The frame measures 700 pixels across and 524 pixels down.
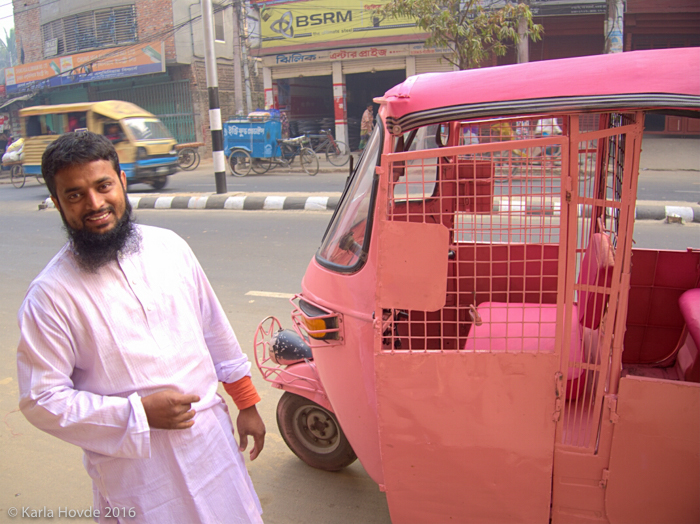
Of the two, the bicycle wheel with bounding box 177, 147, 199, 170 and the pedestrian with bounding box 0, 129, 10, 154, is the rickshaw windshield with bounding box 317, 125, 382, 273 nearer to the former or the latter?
the bicycle wheel with bounding box 177, 147, 199, 170

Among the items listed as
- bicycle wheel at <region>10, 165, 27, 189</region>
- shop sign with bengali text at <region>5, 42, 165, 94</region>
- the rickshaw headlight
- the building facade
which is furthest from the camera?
the building facade

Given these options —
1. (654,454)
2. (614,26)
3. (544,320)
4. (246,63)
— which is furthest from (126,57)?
(654,454)

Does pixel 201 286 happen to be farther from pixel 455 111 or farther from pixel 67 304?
pixel 455 111

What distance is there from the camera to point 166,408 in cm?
148

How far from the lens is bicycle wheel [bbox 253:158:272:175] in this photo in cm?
1593

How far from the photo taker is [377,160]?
206 cm

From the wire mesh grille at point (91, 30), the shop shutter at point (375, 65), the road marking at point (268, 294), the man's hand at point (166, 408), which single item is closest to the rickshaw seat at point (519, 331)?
the man's hand at point (166, 408)

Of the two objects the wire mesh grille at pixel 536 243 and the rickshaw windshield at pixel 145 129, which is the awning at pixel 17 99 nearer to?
the rickshaw windshield at pixel 145 129

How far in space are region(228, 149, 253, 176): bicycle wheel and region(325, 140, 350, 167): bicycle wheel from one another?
96.8 inches

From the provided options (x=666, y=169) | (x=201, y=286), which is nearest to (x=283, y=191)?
(x=666, y=169)

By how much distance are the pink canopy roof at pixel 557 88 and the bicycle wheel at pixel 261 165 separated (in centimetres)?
1455

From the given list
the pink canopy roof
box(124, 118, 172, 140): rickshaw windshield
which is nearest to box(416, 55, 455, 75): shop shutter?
box(124, 118, 172, 140): rickshaw windshield

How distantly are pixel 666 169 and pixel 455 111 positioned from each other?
14.1 m

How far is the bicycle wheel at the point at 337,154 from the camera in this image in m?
16.9
